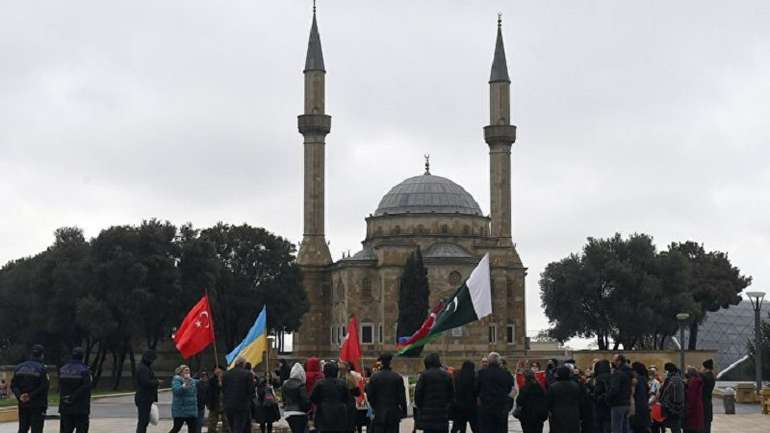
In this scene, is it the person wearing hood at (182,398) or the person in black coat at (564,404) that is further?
the person wearing hood at (182,398)

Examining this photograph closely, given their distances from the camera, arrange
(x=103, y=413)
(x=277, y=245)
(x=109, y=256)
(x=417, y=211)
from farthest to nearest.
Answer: (x=417, y=211), (x=277, y=245), (x=109, y=256), (x=103, y=413)

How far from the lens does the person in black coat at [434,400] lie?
17.0 m

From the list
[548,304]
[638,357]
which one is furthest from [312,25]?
[638,357]

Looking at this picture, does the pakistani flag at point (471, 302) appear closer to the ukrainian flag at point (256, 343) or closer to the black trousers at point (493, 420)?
the black trousers at point (493, 420)

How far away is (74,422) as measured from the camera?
19.0m

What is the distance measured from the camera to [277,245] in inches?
2970

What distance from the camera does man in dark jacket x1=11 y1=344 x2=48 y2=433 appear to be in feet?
61.1

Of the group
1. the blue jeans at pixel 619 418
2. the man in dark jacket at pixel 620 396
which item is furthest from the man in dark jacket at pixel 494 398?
the blue jeans at pixel 619 418

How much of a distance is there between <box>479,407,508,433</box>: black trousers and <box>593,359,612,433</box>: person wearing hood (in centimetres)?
236

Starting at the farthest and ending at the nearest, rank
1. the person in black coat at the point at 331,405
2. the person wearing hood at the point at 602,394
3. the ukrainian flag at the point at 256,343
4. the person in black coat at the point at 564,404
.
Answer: the ukrainian flag at the point at 256,343, the person wearing hood at the point at 602,394, the person in black coat at the point at 564,404, the person in black coat at the point at 331,405

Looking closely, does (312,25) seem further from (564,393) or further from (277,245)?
(564,393)

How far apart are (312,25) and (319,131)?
6.87m

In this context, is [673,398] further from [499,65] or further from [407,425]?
[499,65]

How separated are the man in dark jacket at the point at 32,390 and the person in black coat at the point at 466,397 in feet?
18.7
